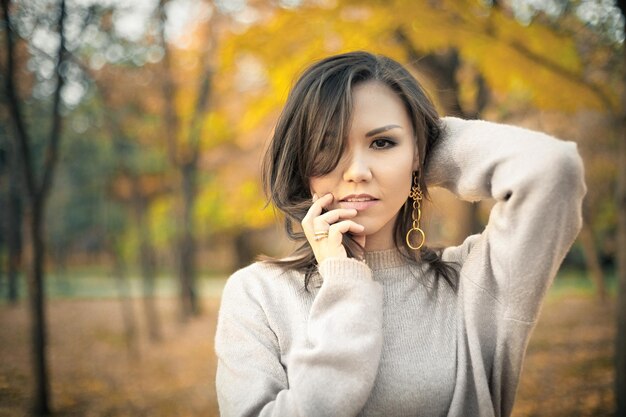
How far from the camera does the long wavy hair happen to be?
1.68 meters

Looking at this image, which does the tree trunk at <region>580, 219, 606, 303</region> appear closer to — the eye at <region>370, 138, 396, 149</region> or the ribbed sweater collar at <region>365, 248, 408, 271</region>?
the ribbed sweater collar at <region>365, 248, 408, 271</region>

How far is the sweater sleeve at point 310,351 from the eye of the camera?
146 centimetres

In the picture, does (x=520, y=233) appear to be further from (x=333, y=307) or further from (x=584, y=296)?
(x=584, y=296)

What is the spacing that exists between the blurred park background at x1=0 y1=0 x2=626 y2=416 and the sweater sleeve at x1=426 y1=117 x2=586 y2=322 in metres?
0.60

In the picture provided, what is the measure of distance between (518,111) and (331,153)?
7186 mm

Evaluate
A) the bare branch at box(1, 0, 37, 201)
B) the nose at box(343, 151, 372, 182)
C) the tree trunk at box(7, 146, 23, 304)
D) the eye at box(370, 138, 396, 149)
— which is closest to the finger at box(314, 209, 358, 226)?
the nose at box(343, 151, 372, 182)

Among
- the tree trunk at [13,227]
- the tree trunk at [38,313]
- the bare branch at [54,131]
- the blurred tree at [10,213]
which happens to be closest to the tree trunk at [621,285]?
the bare branch at [54,131]

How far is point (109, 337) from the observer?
9.86 metres

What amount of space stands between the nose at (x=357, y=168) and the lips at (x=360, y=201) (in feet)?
0.20

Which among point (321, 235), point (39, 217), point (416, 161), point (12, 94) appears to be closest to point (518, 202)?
point (416, 161)

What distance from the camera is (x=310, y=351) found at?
150 centimetres

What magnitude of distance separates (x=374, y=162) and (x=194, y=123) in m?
9.03

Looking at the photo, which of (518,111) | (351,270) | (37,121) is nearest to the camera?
(351,270)

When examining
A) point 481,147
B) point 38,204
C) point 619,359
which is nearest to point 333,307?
point 481,147
